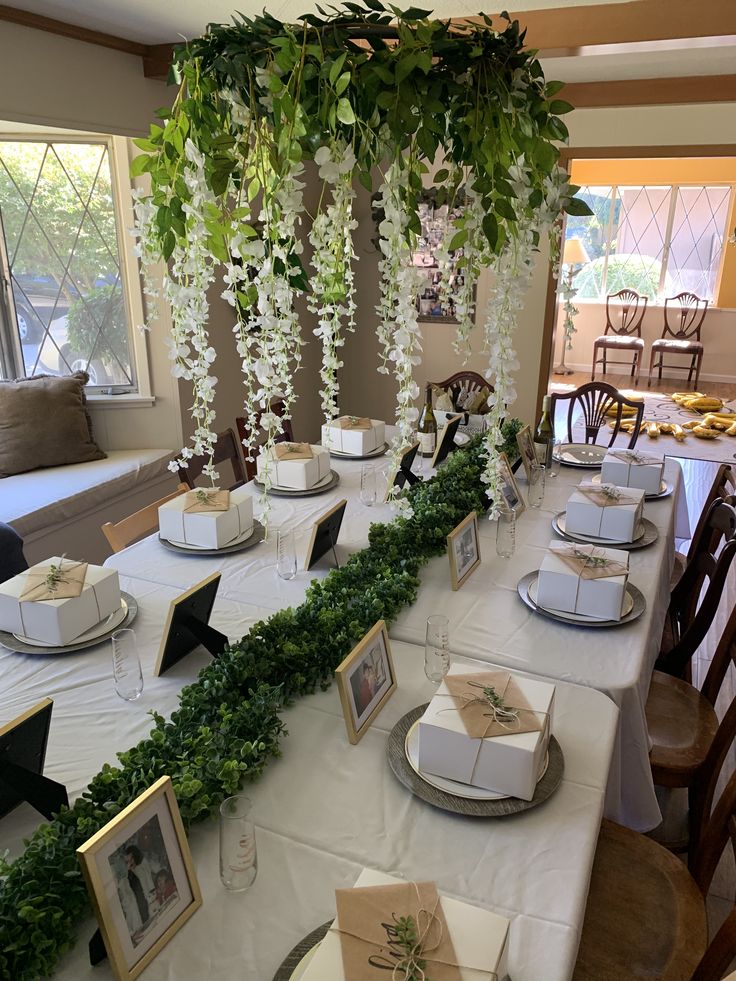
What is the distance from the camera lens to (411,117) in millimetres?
1041

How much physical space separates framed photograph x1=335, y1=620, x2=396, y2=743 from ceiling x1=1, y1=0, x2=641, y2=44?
88.0 inches

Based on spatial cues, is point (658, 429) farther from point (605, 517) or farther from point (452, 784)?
point (452, 784)

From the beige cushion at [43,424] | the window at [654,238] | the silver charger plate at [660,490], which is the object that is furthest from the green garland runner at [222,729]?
the window at [654,238]

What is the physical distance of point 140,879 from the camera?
3.52 feet

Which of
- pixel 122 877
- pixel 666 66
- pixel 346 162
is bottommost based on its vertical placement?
pixel 122 877

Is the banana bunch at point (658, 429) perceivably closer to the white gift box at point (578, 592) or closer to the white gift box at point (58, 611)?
the white gift box at point (578, 592)

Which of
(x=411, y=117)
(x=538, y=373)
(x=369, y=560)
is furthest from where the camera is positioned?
(x=538, y=373)

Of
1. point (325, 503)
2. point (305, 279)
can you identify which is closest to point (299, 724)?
point (305, 279)

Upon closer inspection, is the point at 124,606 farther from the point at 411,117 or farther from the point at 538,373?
the point at 538,373

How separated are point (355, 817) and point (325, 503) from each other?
5.27ft

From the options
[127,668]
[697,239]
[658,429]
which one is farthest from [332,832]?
[697,239]

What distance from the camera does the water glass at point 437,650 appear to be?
5.69 feet

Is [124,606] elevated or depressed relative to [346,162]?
depressed

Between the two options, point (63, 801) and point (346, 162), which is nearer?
point (346, 162)
